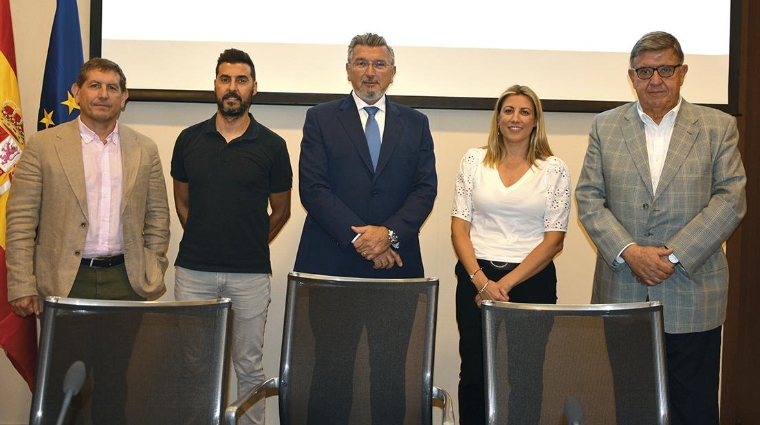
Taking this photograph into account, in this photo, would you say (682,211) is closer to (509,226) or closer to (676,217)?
(676,217)

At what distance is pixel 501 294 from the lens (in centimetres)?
299

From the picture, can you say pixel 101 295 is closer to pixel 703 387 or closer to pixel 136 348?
pixel 136 348

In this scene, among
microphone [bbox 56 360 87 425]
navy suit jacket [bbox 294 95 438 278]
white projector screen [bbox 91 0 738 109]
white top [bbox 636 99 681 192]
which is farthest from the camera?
white projector screen [bbox 91 0 738 109]

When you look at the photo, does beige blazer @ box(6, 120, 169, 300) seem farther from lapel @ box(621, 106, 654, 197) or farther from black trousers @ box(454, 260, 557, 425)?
lapel @ box(621, 106, 654, 197)

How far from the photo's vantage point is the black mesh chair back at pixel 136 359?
6.08 feet

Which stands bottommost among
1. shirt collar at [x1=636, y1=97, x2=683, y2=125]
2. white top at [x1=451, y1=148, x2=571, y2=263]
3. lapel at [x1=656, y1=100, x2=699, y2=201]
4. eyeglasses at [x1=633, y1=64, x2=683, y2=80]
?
white top at [x1=451, y1=148, x2=571, y2=263]

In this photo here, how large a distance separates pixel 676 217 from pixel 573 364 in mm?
1198

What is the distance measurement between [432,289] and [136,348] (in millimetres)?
866

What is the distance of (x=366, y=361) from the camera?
2.24m

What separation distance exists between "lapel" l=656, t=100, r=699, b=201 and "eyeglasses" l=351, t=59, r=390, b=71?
122 centimetres

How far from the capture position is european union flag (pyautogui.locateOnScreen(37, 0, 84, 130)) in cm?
353

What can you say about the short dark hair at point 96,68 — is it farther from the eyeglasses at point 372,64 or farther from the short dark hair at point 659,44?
the short dark hair at point 659,44

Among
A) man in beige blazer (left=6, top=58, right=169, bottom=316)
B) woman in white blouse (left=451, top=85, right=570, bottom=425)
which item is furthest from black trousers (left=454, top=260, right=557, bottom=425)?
man in beige blazer (left=6, top=58, right=169, bottom=316)

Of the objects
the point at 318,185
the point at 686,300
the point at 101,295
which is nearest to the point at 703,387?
the point at 686,300
